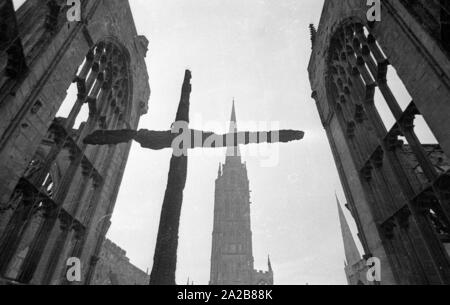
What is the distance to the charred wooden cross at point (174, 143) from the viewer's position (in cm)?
282

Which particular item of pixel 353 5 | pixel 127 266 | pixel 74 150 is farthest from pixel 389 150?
pixel 127 266

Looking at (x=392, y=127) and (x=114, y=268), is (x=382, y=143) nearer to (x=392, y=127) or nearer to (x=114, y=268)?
(x=392, y=127)

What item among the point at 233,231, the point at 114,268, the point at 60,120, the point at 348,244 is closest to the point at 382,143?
the point at 60,120

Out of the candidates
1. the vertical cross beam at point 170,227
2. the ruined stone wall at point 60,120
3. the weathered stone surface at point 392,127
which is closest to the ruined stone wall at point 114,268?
the ruined stone wall at point 60,120

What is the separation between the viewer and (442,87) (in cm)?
491

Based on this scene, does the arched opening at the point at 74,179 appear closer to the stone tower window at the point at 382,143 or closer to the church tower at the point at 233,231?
the stone tower window at the point at 382,143

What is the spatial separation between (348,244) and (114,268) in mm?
32763

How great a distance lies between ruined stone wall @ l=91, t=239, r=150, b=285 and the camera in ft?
70.1

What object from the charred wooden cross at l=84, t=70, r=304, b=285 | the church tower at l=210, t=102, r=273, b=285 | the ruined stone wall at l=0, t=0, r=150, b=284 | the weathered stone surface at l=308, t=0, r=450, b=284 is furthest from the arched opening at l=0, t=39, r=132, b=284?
the church tower at l=210, t=102, r=273, b=285

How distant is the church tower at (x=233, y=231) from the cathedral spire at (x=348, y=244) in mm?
18058

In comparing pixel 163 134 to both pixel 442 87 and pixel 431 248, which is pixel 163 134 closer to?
pixel 442 87
